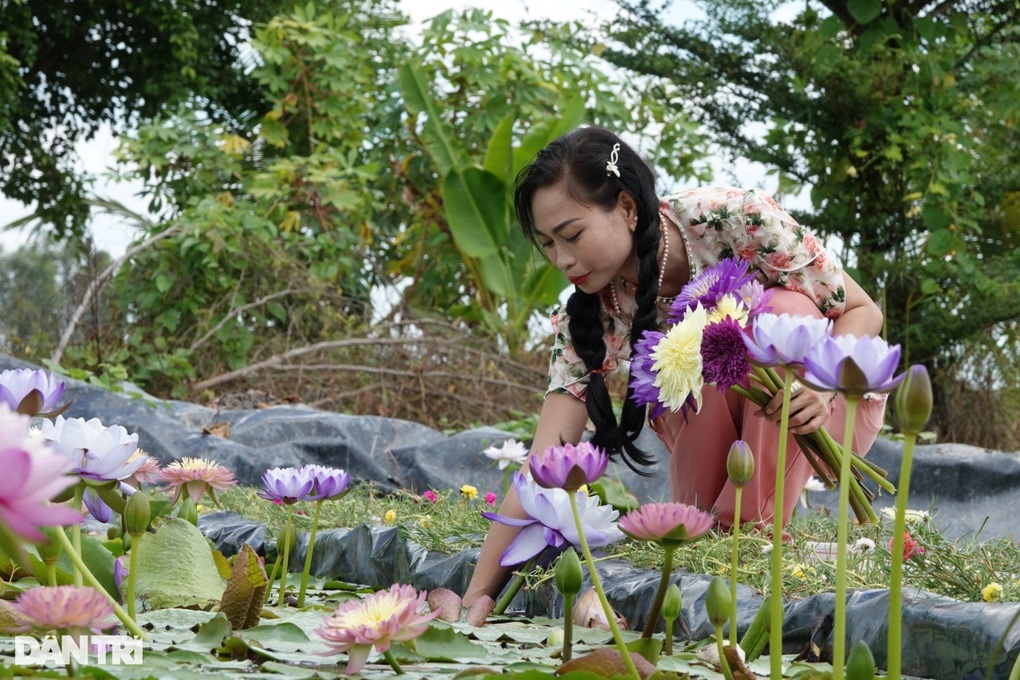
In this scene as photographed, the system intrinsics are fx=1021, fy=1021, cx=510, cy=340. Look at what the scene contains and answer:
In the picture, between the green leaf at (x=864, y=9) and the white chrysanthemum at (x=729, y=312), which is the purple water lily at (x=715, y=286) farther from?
the green leaf at (x=864, y=9)

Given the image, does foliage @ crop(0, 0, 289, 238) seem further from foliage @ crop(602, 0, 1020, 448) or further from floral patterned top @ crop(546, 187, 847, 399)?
floral patterned top @ crop(546, 187, 847, 399)

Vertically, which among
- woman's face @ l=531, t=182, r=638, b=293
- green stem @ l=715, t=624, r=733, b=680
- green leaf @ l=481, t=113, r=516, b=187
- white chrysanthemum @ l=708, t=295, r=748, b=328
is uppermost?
green leaf @ l=481, t=113, r=516, b=187

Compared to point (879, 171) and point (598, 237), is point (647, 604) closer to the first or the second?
point (598, 237)

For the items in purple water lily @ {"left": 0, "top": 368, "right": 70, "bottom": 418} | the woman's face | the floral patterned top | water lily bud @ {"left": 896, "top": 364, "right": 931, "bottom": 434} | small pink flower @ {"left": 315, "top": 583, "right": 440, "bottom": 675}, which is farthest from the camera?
the floral patterned top

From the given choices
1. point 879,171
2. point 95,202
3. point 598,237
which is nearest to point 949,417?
point 879,171

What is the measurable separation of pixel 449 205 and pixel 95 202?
272 cm

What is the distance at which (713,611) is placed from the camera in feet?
2.26

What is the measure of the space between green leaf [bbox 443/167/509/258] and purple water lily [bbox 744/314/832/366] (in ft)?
16.4

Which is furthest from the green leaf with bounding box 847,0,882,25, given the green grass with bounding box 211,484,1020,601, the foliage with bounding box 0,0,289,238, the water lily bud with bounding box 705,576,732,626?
the foliage with bounding box 0,0,289,238

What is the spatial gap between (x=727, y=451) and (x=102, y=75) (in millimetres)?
9188

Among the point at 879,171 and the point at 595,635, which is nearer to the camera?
the point at 595,635

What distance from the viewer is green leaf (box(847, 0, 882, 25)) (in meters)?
4.49

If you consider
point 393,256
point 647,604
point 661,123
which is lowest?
point 647,604

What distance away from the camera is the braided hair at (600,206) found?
70.9 inches
